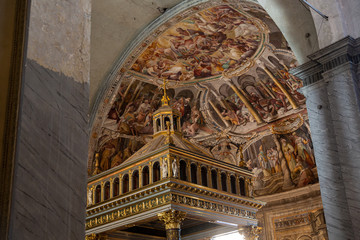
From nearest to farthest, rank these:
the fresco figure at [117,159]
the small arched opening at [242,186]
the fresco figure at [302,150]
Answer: the small arched opening at [242,186], the fresco figure at [302,150], the fresco figure at [117,159]

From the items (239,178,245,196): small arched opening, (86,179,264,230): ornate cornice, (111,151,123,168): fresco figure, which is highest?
(111,151,123,168): fresco figure

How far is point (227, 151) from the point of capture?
13.2 m

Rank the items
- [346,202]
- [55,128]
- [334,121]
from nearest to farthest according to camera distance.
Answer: [55,128] < [346,202] < [334,121]

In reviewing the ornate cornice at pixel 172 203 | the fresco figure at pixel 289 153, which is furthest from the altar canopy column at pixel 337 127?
the fresco figure at pixel 289 153

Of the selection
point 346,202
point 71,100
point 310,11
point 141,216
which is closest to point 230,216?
point 141,216

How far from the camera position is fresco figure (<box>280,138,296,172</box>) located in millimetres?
12180

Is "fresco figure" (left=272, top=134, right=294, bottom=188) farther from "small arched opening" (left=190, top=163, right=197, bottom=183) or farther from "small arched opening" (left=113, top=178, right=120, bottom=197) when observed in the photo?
"small arched opening" (left=113, top=178, right=120, bottom=197)

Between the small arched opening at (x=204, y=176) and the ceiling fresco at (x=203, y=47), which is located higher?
the ceiling fresco at (x=203, y=47)

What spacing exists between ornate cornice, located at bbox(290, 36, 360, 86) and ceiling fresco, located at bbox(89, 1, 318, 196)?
222 inches

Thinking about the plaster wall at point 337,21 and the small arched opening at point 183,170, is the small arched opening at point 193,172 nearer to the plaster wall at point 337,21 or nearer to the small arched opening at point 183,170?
the small arched opening at point 183,170

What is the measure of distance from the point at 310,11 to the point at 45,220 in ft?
14.6

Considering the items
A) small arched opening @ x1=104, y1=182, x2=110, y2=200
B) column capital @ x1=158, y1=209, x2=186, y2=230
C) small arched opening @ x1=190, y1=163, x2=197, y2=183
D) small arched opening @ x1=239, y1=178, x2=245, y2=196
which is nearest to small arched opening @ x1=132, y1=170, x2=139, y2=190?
small arched opening @ x1=104, y1=182, x2=110, y2=200

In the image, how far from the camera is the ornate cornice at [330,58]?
480cm

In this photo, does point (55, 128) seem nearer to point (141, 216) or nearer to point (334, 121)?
point (334, 121)
